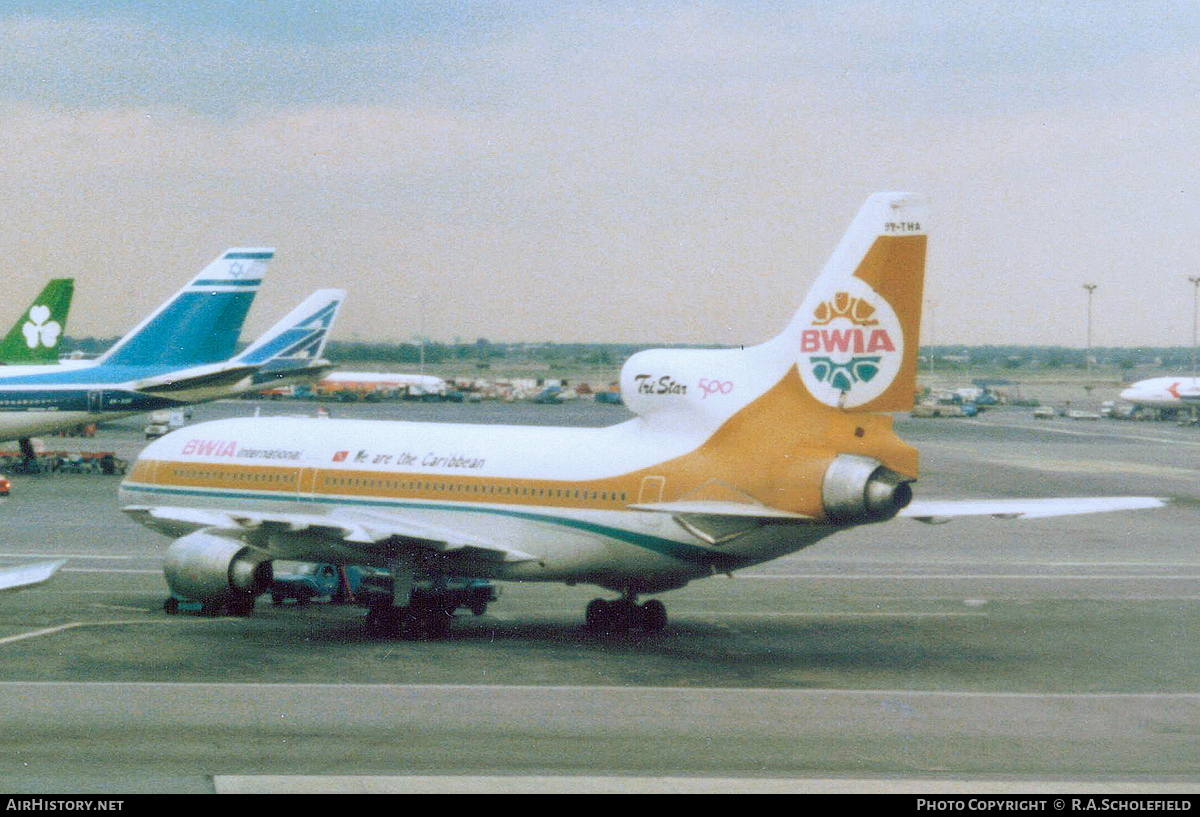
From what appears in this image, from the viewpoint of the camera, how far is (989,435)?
409ft

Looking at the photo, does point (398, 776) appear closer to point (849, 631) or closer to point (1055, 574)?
point (849, 631)

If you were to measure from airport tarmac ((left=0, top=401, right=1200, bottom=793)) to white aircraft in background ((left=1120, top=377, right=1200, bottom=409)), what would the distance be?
384 feet

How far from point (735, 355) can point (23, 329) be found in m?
63.9

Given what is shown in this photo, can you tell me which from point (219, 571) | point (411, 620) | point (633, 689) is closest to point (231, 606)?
point (219, 571)

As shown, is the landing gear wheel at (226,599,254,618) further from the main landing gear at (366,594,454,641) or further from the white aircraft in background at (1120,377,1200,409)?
the white aircraft in background at (1120,377,1200,409)

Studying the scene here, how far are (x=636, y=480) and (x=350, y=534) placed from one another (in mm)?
6758

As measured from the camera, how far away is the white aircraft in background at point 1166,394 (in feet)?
520

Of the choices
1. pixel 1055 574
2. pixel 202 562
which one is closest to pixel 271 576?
pixel 202 562

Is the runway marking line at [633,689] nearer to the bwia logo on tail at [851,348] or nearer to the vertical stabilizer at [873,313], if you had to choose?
the vertical stabilizer at [873,313]

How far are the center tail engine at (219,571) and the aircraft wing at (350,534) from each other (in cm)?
34

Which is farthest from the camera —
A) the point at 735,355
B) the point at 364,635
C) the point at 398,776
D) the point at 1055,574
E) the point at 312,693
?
the point at 1055,574

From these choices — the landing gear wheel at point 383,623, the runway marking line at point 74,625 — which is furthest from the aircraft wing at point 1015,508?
the runway marking line at point 74,625

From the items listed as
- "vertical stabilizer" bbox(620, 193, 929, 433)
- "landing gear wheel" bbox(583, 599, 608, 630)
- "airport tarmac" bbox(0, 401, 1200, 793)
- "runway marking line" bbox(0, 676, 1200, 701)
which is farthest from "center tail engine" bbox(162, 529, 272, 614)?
"vertical stabilizer" bbox(620, 193, 929, 433)

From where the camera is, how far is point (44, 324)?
275 feet
